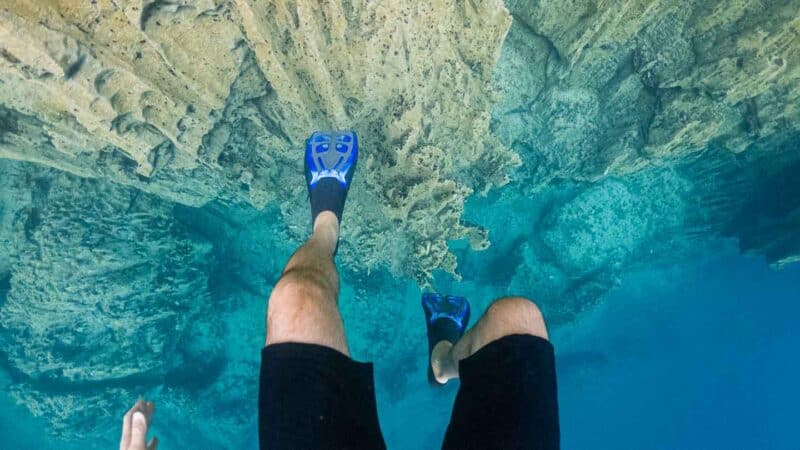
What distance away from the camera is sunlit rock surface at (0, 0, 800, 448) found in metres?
3.26

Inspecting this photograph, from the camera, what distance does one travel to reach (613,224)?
9625 mm

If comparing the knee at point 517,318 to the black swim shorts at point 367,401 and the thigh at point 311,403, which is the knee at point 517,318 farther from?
the thigh at point 311,403

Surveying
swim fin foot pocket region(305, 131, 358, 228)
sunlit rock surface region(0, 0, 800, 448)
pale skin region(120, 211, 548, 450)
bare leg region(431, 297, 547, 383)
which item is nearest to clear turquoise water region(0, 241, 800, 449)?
sunlit rock surface region(0, 0, 800, 448)

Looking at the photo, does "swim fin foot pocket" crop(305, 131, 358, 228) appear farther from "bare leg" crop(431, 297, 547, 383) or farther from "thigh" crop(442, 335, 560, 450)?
"thigh" crop(442, 335, 560, 450)

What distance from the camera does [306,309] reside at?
2.04 metres

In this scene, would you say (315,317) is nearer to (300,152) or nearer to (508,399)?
(508,399)

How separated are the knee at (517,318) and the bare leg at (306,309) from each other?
2.67 feet

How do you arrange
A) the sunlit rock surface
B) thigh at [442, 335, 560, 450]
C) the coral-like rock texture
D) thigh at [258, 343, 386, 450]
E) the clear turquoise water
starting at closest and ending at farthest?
thigh at [258, 343, 386, 450], thigh at [442, 335, 560, 450], the coral-like rock texture, the sunlit rock surface, the clear turquoise water

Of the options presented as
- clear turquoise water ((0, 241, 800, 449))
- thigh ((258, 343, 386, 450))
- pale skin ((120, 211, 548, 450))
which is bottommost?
thigh ((258, 343, 386, 450))

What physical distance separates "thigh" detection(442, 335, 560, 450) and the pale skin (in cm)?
12

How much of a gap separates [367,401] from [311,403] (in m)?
0.32

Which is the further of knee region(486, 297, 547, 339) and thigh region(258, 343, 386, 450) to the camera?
knee region(486, 297, 547, 339)

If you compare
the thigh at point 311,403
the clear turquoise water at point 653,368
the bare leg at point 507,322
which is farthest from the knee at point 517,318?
the clear turquoise water at point 653,368

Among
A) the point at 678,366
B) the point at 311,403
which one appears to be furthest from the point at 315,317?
the point at 678,366
